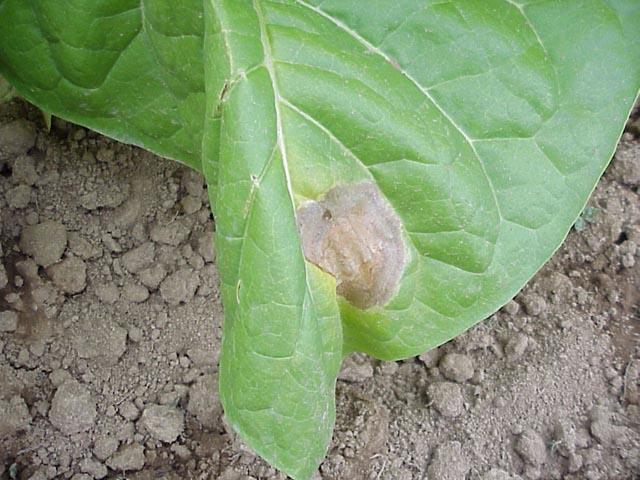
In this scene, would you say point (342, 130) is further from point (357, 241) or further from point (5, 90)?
A: point (5, 90)

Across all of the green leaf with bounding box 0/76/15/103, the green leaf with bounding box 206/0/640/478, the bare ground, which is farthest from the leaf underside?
the bare ground

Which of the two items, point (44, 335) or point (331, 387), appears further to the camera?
point (44, 335)

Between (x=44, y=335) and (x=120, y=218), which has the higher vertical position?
(x=120, y=218)

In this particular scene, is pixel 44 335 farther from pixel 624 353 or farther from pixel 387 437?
pixel 624 353

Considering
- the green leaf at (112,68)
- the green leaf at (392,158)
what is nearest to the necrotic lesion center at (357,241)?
the green leaf at (392,158)

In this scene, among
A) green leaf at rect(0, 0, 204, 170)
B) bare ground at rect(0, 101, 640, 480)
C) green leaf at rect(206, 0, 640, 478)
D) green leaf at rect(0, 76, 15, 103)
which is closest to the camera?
green leaf at rect(206, 0, 640, 478)

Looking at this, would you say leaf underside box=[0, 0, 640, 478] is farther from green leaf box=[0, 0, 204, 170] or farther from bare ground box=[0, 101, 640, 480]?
bare ground box=[0, 101, 640, 480]

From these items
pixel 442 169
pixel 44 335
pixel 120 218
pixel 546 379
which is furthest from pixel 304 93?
pixel 546 379
